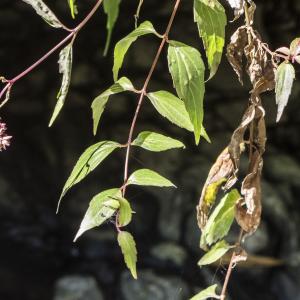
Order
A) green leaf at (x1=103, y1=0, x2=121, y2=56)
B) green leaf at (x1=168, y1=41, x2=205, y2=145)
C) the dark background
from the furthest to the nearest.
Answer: the dark background
green leaf at (x1=168, y1=41, x2=205, y2=145)
green leaf at (x1=103, y1=0, x2=121, y2=56)

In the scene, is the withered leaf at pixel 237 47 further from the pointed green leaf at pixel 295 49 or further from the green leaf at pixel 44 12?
the green leaf at pixel 44 12

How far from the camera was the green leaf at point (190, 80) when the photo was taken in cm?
52

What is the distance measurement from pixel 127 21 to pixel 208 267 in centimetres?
81

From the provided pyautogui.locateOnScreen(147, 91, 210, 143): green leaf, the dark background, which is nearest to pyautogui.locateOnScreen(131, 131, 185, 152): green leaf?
pyautogui.locateOnScreen(147, 91, 210, 143): green leaf

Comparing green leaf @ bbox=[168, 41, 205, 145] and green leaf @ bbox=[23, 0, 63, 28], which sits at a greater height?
green leaf @ bbox=[23, 0, 63, 28]

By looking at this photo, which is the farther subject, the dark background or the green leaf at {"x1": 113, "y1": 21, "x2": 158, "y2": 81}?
the dark background

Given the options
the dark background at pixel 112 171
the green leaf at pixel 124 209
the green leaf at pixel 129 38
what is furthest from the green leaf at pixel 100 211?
the dark background at pixel 112 171

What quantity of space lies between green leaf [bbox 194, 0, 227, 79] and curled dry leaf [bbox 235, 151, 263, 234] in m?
0.11

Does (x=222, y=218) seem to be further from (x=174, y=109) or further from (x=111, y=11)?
(x=111, y=11)

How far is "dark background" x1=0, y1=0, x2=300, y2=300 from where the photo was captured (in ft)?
6.69

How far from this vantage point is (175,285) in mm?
1980

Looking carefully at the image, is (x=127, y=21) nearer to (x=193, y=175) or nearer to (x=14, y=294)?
(x=193, y=175)

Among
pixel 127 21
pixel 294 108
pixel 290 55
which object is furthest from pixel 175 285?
pixel 290 55

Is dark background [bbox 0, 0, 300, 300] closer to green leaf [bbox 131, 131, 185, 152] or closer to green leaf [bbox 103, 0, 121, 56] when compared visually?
green leaf [bbox 131, 131, 185, 152]
